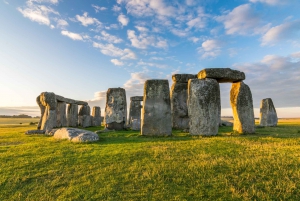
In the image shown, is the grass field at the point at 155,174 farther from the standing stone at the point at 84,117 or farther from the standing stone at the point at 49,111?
the standing stone at the point at 84,117

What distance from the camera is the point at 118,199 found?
14.0ft

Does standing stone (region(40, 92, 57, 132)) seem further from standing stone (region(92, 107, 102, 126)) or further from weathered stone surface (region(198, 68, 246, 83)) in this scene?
weathered stone surface (region(198, 68, 246, 83))

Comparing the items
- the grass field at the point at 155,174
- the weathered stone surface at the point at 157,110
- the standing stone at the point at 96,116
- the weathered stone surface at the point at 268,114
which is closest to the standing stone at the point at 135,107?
the standing stone at the point at 96,116

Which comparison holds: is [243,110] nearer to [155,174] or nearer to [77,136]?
[155,174]

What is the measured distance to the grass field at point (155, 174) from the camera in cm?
436

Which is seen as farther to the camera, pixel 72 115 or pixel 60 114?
pixel 72 115

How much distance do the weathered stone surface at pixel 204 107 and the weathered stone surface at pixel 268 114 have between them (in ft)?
43.8

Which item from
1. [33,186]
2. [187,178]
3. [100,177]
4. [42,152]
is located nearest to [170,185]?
[187,178]

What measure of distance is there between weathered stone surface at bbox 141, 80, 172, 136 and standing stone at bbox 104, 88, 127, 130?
5.69m

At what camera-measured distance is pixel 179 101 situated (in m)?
17.0

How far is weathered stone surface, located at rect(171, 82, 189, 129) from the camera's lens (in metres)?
16.8

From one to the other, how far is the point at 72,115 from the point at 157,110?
15448 mm

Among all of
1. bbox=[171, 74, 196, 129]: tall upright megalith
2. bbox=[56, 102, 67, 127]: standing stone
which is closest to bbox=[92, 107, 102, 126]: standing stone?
bbox=[56, 102, 67, 127]: standing stone

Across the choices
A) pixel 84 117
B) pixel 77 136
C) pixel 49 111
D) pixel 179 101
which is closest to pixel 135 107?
pixel 84 117
